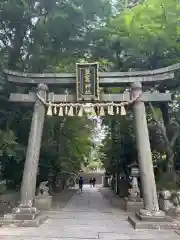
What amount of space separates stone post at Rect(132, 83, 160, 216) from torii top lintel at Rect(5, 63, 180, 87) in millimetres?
467

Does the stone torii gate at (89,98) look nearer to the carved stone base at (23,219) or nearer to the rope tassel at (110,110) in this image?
the rope tassel at (110,110)

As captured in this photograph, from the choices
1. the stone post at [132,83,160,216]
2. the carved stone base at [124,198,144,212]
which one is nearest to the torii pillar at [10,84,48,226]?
the stone post at [132,83,160,216]

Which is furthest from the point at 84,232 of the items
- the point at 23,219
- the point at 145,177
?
the point at 145,177

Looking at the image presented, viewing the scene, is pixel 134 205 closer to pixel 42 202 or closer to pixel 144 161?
pixel 144 161

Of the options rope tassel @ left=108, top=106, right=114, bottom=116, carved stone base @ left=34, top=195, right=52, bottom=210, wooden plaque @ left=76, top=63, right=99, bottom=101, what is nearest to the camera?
rope tassel @ left=108, top=106, right=114, bottom=116

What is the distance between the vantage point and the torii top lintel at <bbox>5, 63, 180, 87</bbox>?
39.6 ft

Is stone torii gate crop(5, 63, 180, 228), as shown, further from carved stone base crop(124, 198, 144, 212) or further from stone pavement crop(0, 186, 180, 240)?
carved stone base crop(124, 198, 144, 212)

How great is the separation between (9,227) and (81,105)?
567 cm

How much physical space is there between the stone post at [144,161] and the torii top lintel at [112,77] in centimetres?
47

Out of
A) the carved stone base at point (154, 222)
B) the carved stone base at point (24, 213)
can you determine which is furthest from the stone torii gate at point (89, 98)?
the carved stone base at point (154, 222)

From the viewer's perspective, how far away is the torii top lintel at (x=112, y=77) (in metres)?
12.1

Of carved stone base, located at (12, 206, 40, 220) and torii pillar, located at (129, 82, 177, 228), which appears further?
carved stone base, located at (12, 206, 40, 220)

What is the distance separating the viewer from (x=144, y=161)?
36.5ft

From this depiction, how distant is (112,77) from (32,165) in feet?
17.4
